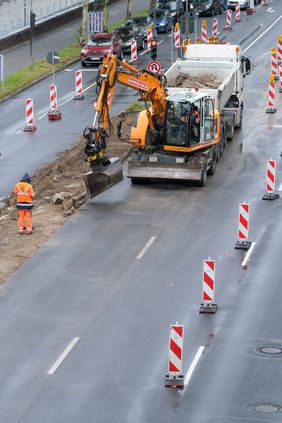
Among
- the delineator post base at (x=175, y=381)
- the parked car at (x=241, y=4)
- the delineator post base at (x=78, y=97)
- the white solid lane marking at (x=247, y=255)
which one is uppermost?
the delineator post base at (x=175, y=381)

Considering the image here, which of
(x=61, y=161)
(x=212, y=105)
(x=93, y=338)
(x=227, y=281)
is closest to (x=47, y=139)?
(x=61, y=161)

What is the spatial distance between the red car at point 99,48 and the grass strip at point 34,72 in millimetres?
1340

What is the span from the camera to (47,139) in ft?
162

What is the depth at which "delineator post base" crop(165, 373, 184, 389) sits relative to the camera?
2556 centimetres

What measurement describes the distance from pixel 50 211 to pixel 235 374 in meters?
14.1

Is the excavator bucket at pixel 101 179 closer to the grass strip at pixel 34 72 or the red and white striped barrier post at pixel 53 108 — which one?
the red and white striped barrier post at pixel 53 108

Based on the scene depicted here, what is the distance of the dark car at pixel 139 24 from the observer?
73.5m

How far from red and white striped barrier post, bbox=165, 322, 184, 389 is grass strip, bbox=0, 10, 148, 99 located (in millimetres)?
34680

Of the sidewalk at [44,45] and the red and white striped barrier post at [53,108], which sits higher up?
the red and white striped barrier post at [53,108]

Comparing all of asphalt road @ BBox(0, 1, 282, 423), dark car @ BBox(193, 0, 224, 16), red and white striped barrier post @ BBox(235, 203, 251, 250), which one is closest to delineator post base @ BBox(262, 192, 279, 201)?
asphalt road @ BBox(0, 1, 282, 423)

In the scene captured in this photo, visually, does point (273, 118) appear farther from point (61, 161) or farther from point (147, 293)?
point (147, 293)

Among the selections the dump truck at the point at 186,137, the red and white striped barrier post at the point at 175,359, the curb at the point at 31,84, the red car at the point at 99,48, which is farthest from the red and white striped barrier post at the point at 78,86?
the red and white striped barrier post at the point at 175,359

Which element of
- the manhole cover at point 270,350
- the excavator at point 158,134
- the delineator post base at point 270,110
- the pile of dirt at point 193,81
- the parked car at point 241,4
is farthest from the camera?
the parked car at point 241,4

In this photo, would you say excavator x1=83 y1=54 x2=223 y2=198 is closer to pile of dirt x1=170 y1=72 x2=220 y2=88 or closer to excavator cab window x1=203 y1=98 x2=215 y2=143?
excavator cab window x1=203 y1=98 x2=215 y2=143
